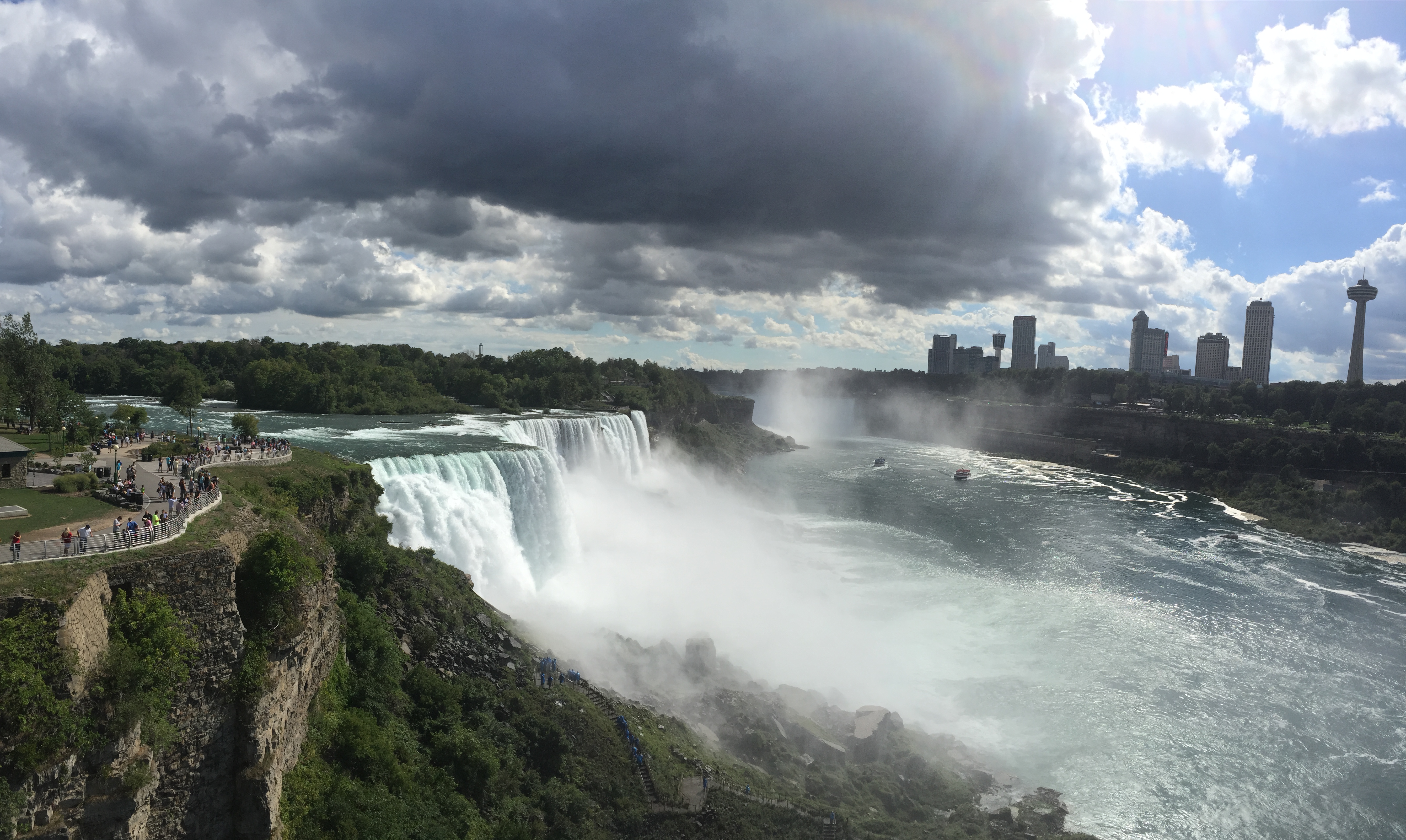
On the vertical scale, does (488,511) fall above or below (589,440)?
below

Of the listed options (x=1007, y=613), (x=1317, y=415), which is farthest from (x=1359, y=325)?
(x=1007, y=613)

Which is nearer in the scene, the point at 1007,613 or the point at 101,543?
the point at 101,543

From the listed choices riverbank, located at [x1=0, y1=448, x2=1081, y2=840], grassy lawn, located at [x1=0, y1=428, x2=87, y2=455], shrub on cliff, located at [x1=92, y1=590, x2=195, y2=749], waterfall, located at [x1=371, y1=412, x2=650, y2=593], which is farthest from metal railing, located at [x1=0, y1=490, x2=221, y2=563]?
grassy lawn, located at [x1=0, y1=428, x2=87, y2=455]

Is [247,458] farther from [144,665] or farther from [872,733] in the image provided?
[872,733]

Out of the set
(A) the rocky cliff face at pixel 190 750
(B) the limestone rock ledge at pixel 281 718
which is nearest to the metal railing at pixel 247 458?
(B) the limestone rock ledge at pixel 281 718

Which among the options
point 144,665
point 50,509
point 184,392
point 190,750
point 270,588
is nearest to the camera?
point 144,665

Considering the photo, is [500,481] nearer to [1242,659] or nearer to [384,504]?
[384,504]

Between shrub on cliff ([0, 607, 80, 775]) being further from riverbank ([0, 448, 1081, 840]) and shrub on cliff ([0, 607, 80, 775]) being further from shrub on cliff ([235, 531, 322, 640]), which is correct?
shrub on cliff ([235, 531, 322, 640])
